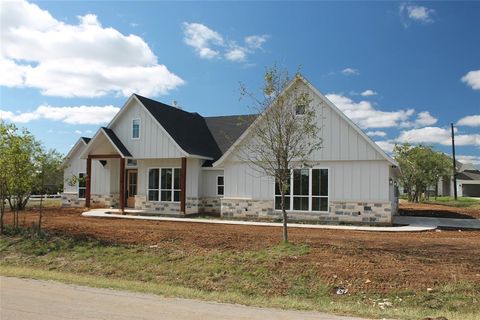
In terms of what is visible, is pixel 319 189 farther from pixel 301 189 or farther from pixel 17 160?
pixel 17 160

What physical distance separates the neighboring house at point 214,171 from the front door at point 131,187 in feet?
0.21

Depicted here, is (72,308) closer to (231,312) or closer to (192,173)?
(231,312)

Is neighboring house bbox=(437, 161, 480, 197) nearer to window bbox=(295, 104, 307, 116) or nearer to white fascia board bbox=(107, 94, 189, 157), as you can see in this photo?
white fascia board bbox=(107, 94, 189, 157)

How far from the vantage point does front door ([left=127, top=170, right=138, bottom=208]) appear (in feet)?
89.2

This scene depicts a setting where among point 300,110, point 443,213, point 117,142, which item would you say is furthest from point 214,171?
point 443,213

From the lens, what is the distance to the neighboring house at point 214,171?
1959cm

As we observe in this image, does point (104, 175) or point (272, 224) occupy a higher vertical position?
point (104, 175)

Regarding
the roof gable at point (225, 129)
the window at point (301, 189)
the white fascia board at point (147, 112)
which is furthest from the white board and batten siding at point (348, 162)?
the roof gable at point (225, 129)

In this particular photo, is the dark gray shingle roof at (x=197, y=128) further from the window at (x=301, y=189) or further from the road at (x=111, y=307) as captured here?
the road at (x=111, y=307)

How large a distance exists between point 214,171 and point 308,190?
21.3ft

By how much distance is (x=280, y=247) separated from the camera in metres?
11.9

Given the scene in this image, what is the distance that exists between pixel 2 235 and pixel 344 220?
45.2ft

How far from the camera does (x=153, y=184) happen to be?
25.4 metres

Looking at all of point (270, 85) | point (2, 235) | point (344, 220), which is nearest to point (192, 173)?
point (344, 220)
